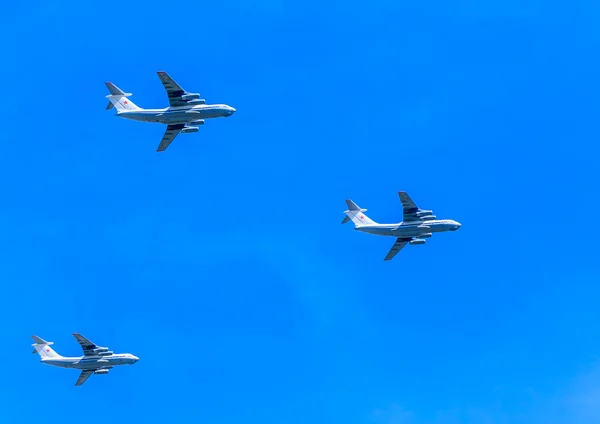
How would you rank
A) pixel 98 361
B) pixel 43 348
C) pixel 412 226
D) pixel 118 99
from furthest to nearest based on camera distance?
pixel 43 348 < pixel 412 226 < pixel 98 361 < pixel 118 99

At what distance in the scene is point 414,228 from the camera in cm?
Result: 11944

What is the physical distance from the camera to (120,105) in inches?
4503

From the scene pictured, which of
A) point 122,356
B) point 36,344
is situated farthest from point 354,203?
point 36,344

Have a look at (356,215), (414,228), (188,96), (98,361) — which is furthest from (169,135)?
(414,228)

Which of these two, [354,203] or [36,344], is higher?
[354,203]

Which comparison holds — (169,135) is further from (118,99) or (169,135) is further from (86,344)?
(86,344)

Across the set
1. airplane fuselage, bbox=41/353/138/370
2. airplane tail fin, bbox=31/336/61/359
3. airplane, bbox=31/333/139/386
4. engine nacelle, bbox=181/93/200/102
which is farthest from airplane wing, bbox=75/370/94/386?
engine nacelle, bbox=181/93/200/102

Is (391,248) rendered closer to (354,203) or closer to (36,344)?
(354,203)

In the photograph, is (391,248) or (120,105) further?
(391,248)

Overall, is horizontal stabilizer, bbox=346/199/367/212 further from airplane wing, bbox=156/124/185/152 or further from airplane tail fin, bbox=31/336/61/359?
airplane tail fin, bbox=31/336/61/359

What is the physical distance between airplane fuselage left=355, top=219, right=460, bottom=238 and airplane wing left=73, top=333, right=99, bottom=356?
31.6 m

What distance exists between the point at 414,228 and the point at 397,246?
5.27 metres

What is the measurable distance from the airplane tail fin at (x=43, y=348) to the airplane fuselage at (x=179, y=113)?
28.8 m

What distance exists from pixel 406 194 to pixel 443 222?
18.9ft
